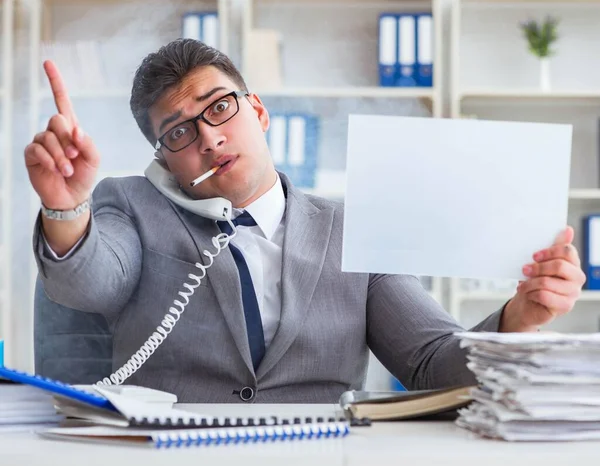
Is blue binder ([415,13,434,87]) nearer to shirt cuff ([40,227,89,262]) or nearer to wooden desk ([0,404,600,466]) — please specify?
shirt cuff ([40,227,89,262])

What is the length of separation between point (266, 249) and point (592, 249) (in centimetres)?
220

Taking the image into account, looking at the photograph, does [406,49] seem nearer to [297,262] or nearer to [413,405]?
[297,262]

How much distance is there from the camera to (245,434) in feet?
2.33

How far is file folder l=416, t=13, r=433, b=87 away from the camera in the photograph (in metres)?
3.30

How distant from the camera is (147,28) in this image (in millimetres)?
3652

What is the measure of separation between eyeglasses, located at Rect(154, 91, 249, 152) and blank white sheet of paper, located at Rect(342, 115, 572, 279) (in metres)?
0.59

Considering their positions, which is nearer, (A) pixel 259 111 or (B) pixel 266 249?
(B) pixel 266 249

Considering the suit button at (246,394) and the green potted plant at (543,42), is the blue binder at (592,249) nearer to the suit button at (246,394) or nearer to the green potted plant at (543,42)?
the green potted plant at (543,42)

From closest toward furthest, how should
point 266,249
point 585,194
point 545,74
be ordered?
point 266,249
point 585,194
point 545,74

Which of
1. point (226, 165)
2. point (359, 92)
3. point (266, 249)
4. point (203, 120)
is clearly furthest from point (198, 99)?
Result: point (359, 92)

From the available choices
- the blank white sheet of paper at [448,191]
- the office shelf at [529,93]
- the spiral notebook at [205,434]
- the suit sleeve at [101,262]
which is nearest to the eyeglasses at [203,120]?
the suit sleeve at [101,262]

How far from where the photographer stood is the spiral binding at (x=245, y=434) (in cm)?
69

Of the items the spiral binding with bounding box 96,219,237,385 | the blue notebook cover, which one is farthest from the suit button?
the blue notebook cover

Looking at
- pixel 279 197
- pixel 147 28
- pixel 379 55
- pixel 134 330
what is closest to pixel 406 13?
pixel 379 55
